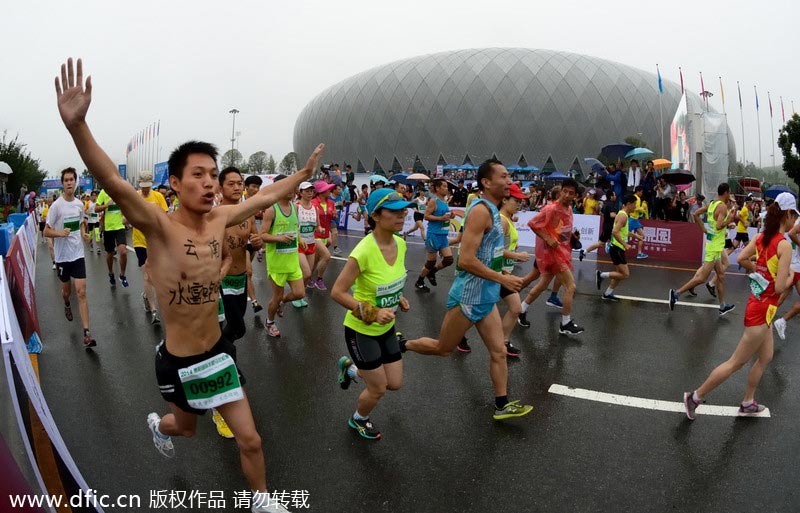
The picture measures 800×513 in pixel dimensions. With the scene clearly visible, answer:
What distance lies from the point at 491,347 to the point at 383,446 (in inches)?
43.1

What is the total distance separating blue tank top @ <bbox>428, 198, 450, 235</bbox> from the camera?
9.67 metres

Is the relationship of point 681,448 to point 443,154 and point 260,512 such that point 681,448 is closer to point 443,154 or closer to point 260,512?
point 260,512

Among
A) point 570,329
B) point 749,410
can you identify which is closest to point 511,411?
point 749,410

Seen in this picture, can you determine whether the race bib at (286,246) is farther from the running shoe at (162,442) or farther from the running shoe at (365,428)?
the running shoe at (162,442)

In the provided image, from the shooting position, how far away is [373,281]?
3.97 meters

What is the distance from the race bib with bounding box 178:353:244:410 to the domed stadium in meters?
78.6

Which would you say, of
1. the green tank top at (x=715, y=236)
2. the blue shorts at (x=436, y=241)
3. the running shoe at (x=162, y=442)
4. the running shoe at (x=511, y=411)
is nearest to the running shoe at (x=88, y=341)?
the running shoe at (x=162, y=442)

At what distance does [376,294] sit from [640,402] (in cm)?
258

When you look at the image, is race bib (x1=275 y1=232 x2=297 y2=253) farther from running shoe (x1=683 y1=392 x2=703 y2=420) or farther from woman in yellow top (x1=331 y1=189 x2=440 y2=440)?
running shoe (x1=683 y1=392 x2=703 y2=420)

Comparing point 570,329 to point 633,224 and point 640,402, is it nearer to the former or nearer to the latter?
point 640,402

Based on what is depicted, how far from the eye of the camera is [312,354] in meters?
6.30

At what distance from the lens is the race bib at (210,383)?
9.70ft

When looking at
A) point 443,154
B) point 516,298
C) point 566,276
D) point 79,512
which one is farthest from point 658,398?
point 443,154

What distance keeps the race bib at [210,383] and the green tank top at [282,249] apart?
156 inches
